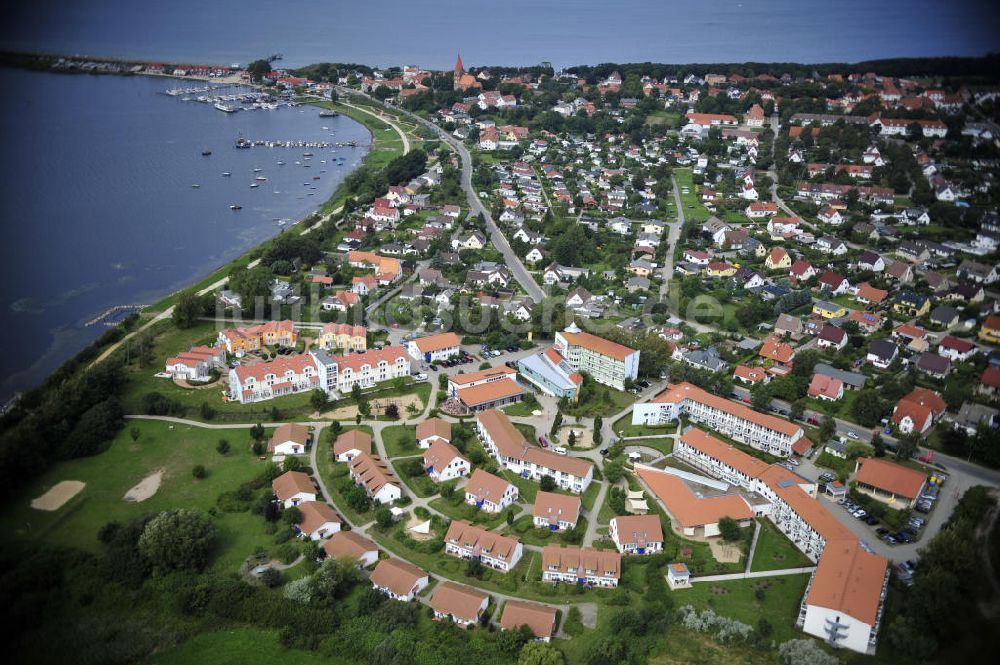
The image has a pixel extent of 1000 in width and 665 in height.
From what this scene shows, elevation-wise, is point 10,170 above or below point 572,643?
above

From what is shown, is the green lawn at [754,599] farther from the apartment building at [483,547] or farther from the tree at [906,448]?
the tree at [906,448]

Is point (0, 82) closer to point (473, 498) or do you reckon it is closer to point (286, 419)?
point (286, 419)

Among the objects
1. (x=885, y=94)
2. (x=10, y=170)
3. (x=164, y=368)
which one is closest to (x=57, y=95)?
(x=10, y=170)

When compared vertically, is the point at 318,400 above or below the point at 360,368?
below

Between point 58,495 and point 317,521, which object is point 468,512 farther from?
point 58,495

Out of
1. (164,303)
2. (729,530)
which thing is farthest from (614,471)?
(164,303)

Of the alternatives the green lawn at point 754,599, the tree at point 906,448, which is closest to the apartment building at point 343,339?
the green lawn at point 754,599
